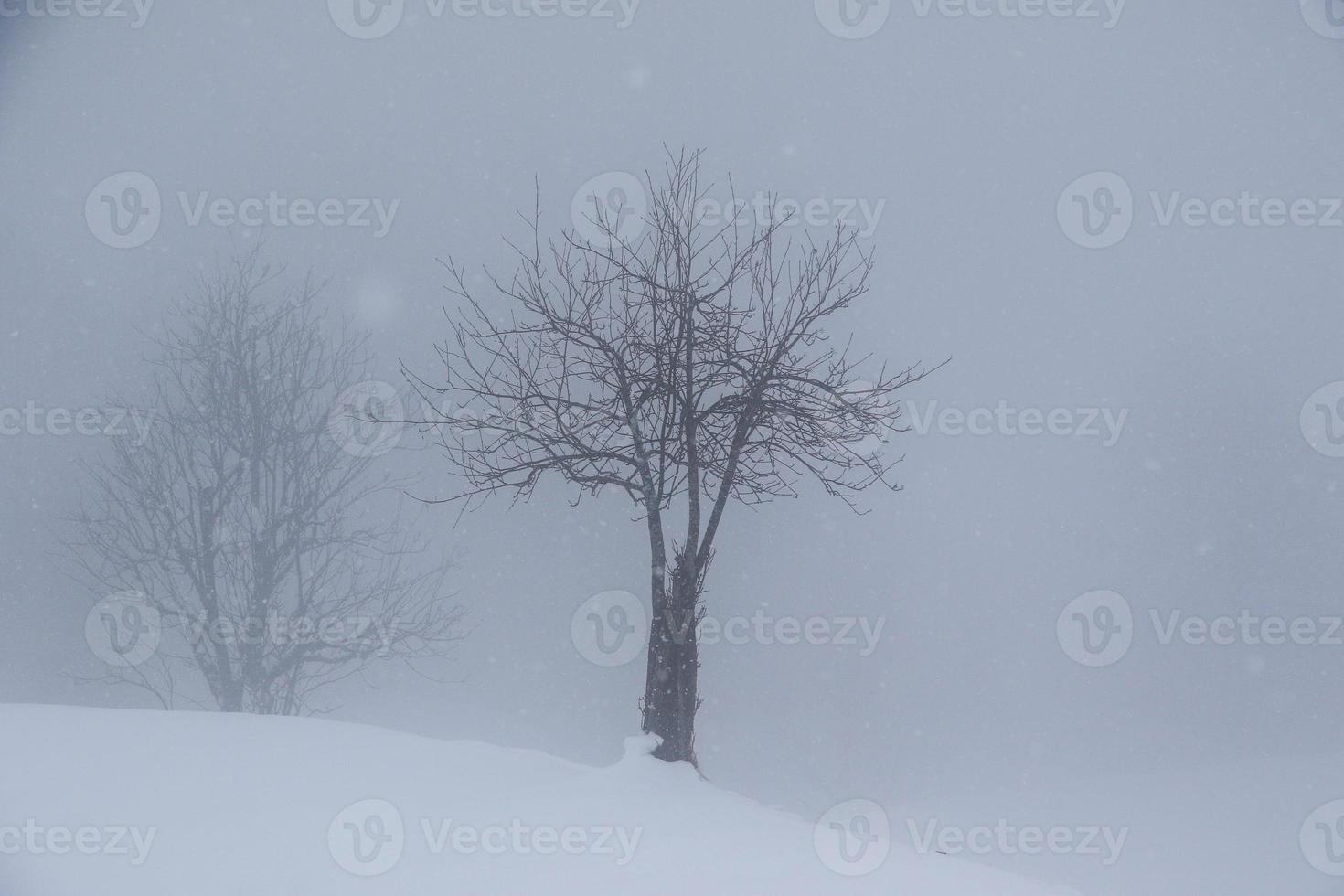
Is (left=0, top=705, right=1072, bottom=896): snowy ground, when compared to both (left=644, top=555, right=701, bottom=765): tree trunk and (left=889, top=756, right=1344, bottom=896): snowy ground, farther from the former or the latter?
(left=889, top=756, right=1344, bottom=896): snowy ground

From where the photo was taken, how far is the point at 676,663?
7.23 m

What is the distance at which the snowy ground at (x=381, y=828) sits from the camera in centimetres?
426

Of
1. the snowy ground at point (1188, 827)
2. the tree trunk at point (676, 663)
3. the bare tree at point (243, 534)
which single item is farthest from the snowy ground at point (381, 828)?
the snowy ground at point (1188, 827)

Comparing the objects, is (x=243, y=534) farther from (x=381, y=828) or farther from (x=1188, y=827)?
(x=1188, y=827)

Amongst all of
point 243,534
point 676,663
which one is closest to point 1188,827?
point 676,663

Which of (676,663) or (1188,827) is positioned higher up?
(676,663)

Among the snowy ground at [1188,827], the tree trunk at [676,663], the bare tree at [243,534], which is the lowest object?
the snowy ground at [1188,827]

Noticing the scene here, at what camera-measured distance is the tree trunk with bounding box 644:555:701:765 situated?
278 inches

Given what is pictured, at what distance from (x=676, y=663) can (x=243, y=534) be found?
586 inches

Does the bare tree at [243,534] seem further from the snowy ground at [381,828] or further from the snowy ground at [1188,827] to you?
the snowy ground at [1188,827]

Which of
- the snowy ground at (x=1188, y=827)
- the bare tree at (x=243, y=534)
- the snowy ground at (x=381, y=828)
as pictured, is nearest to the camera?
the snowy ground at (x=381, y=828)

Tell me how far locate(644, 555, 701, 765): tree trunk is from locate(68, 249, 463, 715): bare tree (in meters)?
12.0

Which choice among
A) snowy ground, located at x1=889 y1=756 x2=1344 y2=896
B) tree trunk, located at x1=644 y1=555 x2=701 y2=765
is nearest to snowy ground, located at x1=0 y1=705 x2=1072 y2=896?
tree trunk, located at x1=644 y1=555 x2=701 y2=765

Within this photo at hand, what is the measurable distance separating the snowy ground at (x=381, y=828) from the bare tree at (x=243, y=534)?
11.6 m
